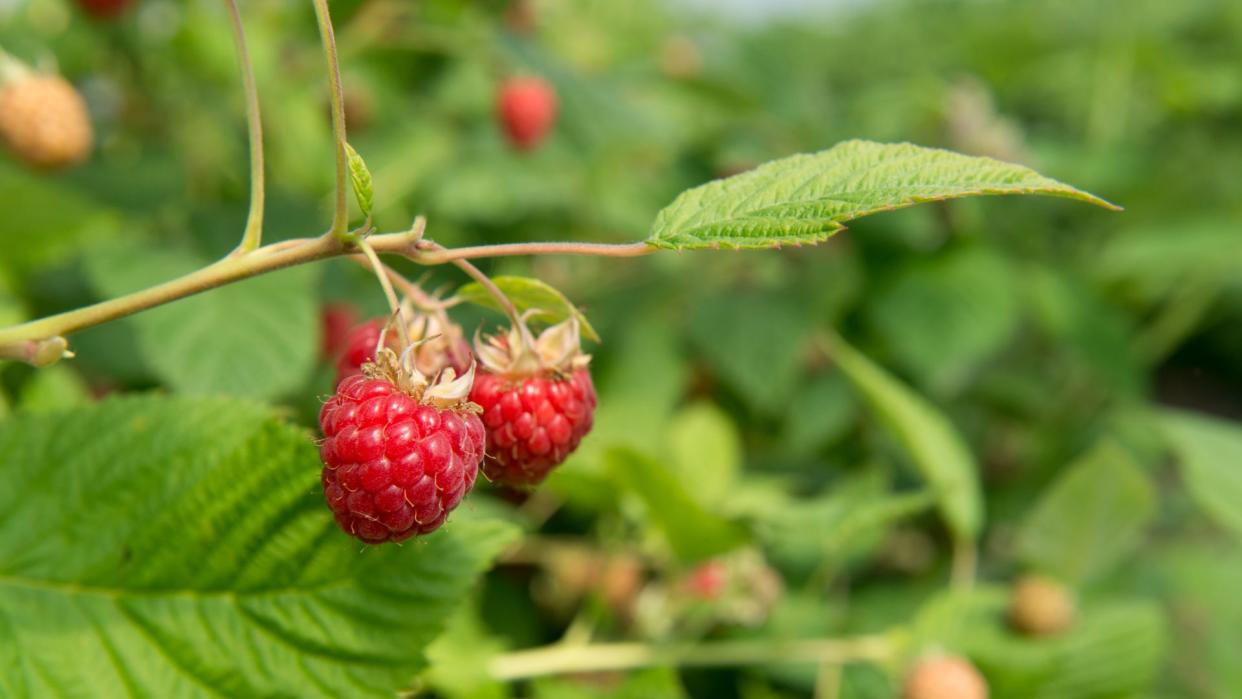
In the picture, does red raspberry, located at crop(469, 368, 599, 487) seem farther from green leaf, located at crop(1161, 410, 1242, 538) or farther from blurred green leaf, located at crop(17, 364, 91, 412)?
green leaf, located at crop(1161, 410, 1242, 538)

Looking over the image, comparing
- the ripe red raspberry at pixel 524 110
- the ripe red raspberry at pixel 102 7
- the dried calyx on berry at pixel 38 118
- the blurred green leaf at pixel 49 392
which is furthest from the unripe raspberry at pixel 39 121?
the ripe red raspberry at pixel 524 110

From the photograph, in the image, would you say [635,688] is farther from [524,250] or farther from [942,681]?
[524,250]

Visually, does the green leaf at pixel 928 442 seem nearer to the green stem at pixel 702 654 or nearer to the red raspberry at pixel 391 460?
the green stem at pixel 702 654

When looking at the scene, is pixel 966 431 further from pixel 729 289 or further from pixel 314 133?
pixel 314 133

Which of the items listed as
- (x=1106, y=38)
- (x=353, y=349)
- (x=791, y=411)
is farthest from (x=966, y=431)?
(x=353, y=349)

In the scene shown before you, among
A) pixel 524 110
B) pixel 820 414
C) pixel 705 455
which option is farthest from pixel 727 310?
pixel 524 110
